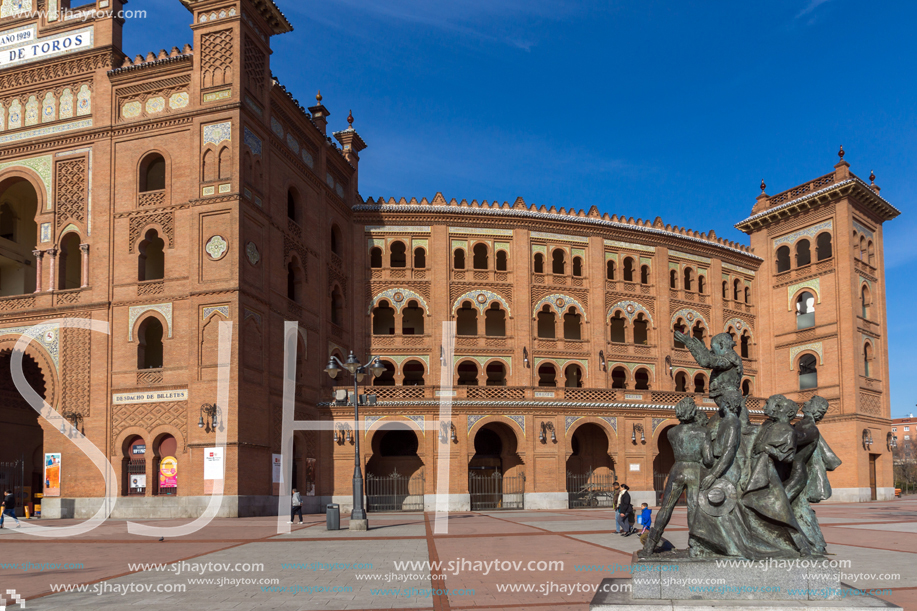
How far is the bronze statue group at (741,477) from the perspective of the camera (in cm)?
765

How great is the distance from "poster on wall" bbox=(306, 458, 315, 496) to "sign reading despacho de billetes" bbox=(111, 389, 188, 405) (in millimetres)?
6476

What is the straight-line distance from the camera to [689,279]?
1777 inches

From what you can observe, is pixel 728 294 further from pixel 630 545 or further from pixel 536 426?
pixel 630 545

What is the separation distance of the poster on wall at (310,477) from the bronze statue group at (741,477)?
26.0 metres

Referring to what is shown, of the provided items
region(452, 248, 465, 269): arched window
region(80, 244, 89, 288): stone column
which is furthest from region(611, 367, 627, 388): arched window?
region(80, 244, 89, 288): stone column

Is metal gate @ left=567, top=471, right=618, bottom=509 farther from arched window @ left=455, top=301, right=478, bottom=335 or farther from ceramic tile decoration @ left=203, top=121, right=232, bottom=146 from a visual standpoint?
ceramic tile decoration @ left=203, top=121, right=232, bottom=146

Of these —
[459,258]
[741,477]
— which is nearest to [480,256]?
[459,258]

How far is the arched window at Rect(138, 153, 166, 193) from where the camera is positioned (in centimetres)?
3078

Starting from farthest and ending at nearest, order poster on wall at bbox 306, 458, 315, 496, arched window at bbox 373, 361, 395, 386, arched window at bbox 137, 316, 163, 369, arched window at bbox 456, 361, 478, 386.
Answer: arched window at bbox 456, 361, 478, 386, arched window at bbox 373, 361, 395, 386, poster on wall at bbox 306, 458, 315, 496, arched window at bbox 137, 316, 163, 369

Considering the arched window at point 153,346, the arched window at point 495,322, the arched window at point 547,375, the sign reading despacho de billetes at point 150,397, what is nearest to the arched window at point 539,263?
the arched window at point 495,322

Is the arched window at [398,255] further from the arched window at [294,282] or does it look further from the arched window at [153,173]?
the arched window at [153,173]

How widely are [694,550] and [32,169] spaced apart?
3206 cm

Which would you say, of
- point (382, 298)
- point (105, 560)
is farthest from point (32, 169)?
point (105, 560)

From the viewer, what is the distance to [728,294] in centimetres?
4647
